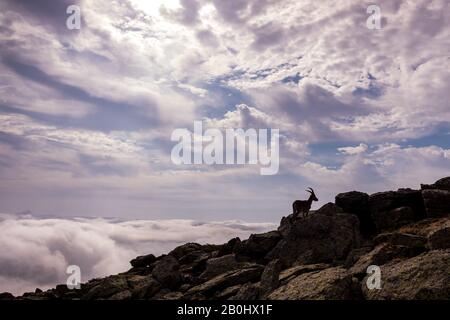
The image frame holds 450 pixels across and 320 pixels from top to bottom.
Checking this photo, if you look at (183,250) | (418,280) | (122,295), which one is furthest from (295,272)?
(183,250)

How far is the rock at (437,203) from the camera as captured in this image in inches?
1342

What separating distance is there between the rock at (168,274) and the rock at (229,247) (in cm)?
677

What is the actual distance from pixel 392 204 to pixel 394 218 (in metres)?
2.33

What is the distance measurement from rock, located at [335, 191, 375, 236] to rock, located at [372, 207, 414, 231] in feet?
2.94

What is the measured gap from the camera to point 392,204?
37438 millimetres

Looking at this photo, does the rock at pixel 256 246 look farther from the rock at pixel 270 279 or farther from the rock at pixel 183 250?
the rock at pixel 183 250

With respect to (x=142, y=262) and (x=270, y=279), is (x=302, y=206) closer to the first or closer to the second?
(x=270, y=279)

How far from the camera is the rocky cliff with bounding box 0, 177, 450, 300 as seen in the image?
63.1 ft

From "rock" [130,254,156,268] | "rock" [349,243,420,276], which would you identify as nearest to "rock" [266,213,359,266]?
"rock" [349,243,420,276]

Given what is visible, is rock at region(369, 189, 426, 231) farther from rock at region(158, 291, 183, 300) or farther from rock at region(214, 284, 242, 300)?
rock at region(158, 291, 183, 300)

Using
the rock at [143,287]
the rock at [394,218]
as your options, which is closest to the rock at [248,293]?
the rock at [143,287]
